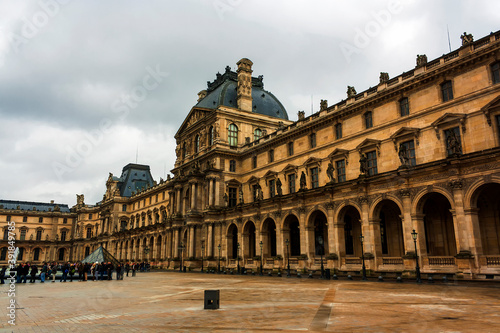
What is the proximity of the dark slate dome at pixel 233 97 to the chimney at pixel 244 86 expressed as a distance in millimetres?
1554

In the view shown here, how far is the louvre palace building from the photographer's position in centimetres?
2836

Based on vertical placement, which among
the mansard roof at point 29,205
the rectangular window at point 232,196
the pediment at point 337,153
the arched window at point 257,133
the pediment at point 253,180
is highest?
the arched window at point 257,133

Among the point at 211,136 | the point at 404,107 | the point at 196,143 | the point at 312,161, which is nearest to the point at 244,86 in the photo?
the point at 211,136

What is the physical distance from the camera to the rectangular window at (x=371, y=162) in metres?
37.5

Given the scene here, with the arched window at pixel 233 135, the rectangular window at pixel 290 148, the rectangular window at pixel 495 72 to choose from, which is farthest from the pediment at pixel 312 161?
the rectangular window at pixel 495 72

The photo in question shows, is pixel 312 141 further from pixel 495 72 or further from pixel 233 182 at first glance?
pixel 495 72

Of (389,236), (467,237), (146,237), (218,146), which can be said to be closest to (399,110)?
(389,236)

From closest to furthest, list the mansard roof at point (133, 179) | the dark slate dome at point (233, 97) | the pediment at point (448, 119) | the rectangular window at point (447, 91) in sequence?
1. the pediment at point (448, 119)
2. the rectangular window at point (447, 91)
3. the dark slate dome at point (233, 97)
4. the mansard roof at point (133, 179)

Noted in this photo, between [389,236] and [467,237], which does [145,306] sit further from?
[389,236]

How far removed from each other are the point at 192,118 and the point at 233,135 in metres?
10.1

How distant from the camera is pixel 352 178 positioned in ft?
129

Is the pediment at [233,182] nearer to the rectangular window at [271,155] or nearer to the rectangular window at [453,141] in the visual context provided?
the rectangular window at [271,155]

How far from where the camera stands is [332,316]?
12352 millimetres

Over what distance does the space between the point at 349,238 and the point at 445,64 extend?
18.5 metres
